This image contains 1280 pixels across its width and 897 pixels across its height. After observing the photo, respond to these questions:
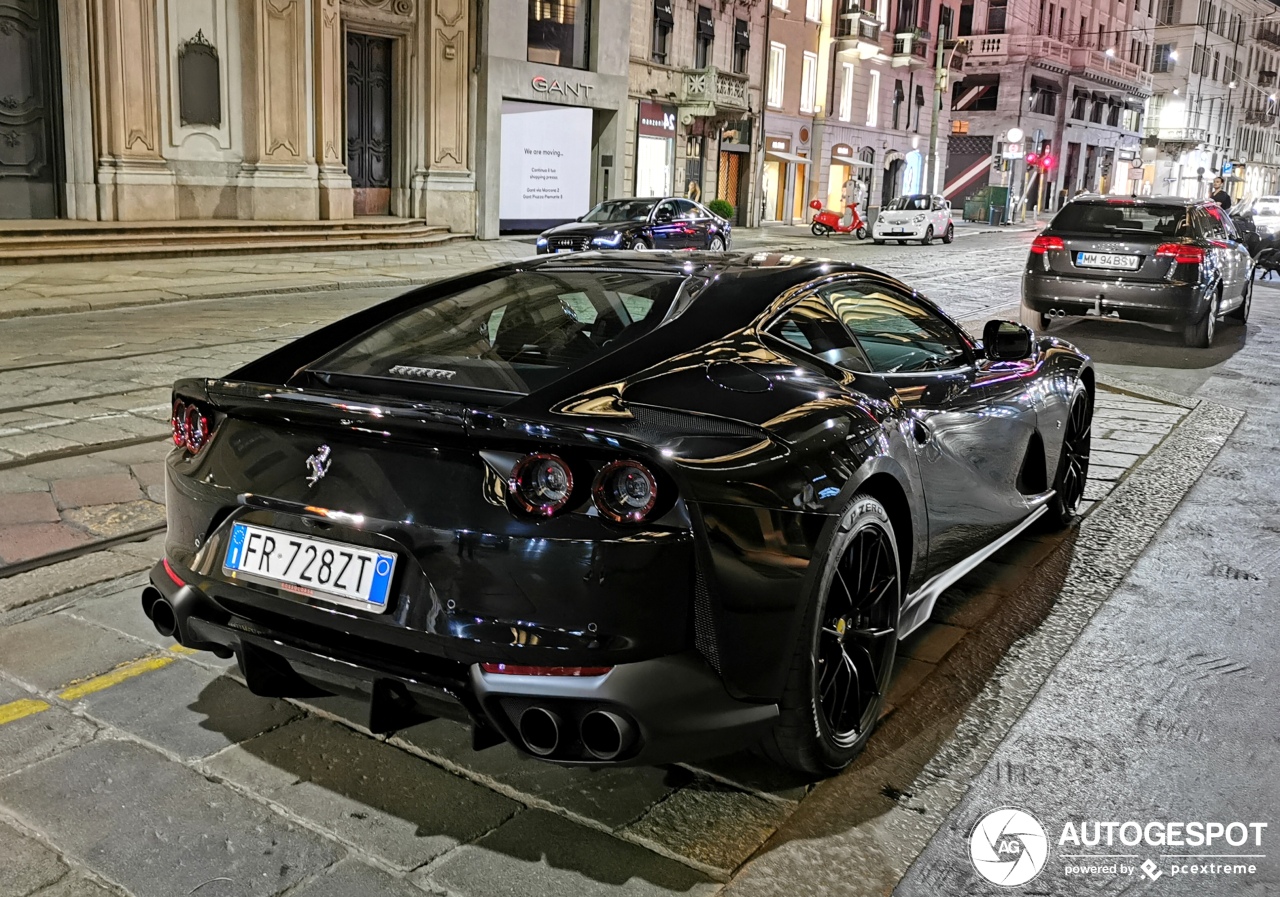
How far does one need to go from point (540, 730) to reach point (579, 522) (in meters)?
0.46

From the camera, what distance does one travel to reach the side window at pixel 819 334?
11.4ft

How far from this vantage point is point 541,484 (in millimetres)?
2611

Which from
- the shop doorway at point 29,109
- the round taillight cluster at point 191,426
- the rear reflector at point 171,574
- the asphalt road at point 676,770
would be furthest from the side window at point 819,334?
the shop doorway at point 29,109

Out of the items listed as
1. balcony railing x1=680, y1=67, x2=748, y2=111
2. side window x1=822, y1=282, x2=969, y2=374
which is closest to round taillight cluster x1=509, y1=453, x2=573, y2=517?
side window x1=822, y1=282, x2=969, y2=374

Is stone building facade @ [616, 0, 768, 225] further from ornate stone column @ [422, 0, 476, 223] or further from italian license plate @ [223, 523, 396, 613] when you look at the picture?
italian license plate @ [223, 523, 396, 613]

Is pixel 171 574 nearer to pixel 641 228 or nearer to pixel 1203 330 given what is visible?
pixel 1203 330

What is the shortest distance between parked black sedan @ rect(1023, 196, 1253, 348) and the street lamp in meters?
32.1

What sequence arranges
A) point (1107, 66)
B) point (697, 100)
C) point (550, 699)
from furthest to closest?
point (1107, 66)
point (697, 100)
point (550, 699)

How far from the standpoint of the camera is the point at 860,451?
312 centimetres

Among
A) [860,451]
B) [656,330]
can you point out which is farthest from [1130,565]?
[656,330]

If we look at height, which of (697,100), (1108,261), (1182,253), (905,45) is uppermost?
(905,45)

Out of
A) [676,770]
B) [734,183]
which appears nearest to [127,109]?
[676,770]

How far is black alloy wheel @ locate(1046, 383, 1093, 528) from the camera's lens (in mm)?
5395
